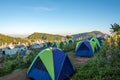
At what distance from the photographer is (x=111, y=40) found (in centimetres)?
1777

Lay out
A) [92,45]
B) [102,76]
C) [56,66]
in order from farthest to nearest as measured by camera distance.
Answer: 1. [92,45]
2. [56,66]
3. [102,76]

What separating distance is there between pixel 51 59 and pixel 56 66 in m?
0.72

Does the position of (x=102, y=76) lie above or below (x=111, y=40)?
below

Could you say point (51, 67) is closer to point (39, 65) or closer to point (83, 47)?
point (39, 65)

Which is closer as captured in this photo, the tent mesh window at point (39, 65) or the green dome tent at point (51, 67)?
the green dome tent at point (51, 67)

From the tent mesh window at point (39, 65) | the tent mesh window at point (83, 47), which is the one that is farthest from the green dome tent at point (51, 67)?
the tent mesh window at point (83, 47)

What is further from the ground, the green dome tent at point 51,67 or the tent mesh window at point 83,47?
the tent mesh window at point 83,47

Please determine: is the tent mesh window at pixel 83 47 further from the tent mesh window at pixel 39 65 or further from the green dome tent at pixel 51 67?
the tent mesh window at pixel 39 65

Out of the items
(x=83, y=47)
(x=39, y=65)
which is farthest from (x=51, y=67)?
(x=83, y=47)

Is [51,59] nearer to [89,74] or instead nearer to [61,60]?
[61,60]

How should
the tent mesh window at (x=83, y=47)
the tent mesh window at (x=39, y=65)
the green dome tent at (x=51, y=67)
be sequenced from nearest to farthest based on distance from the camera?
1. the green dome tent at (x=51, y=67)
2. the tent mesh window at (x=39, y=65)
3. the tent mesh window at (x=83, y=47)

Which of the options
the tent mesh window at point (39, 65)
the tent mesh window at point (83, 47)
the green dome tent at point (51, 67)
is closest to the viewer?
the green dome tent at point (51, 67)

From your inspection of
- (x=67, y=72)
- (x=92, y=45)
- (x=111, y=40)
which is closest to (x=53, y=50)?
(x=67, y=72)

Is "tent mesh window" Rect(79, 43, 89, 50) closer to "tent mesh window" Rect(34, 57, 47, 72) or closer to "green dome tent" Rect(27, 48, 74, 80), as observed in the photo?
"green dome tent" Rect(27, 48, 74, 80)
